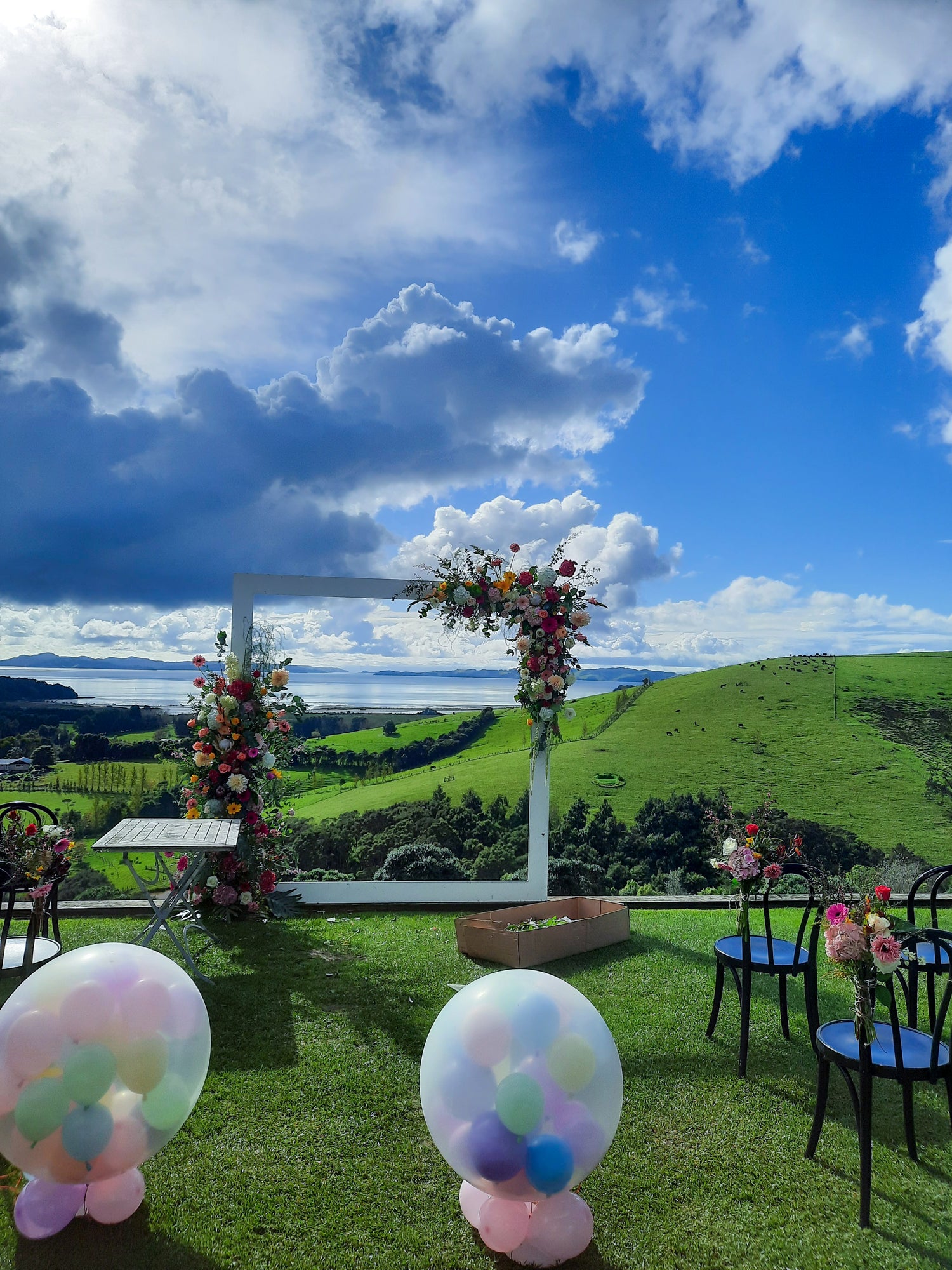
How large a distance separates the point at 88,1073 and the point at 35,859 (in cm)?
171

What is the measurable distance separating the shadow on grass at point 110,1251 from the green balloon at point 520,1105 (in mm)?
1021

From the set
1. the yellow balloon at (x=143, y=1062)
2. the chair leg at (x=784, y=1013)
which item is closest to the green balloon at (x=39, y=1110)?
the yellow balloon at (x=143, y=1062)

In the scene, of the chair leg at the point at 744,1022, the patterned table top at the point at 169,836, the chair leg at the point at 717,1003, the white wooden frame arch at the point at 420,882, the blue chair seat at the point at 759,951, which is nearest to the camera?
the chair leg at the point at 744,1022

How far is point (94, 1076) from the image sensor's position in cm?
212

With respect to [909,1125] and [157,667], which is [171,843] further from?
[157,667]

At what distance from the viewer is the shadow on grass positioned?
2197 millimetres

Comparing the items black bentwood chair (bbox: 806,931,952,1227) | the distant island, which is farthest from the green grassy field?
black bentwood chair (bbox: 806,931,952,1227)

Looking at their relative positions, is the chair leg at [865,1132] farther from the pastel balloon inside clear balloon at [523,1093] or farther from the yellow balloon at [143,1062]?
the yellow balloon at [143,1062]

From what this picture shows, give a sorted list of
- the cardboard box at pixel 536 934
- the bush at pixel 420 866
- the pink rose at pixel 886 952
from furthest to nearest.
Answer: the bush at pixel 420 866 < the cardboard box at pixel 536 934 < the pink rose at pixel 886 952

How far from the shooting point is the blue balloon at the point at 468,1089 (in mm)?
2051

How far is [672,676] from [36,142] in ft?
33.9

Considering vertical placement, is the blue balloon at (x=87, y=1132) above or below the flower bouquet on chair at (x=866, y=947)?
below

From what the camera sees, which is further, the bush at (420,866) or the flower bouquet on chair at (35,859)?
the bush at (420,866)

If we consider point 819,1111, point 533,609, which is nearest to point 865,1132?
point 819,1111
